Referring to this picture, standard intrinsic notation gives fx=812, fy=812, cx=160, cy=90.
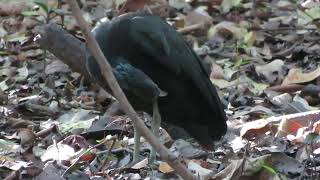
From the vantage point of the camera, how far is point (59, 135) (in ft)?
16.2

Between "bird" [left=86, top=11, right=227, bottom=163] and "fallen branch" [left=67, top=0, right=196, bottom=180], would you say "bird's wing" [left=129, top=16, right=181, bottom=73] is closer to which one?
"bird" [left=86, top=11, right=227, bottom=163]

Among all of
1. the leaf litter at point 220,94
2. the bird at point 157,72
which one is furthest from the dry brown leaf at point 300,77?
the bird at point 157,72

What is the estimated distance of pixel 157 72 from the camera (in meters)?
3.96

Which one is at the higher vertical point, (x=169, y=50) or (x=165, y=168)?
(x=169, y=50)

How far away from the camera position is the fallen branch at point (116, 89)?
2.41 meters

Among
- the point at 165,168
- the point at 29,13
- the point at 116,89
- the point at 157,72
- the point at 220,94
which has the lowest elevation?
the point at 29,13

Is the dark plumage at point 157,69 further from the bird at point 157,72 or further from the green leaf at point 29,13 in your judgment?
the green leaf at point 29,13

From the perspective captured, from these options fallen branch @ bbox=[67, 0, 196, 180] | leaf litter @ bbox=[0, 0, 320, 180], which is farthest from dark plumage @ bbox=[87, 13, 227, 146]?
fallen branch @ bbox=[67, 0, 196, 180]

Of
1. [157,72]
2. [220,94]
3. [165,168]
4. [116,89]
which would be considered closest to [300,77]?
[220,94]

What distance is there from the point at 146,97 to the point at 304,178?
82cm

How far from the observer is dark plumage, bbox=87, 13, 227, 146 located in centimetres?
382

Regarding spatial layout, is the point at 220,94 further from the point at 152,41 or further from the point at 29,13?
the point at 29,13

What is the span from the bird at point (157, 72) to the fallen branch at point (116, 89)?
1.10m

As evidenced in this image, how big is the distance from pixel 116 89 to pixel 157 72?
1.44m
